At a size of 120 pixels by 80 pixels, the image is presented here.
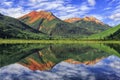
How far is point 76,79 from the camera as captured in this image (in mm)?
33750

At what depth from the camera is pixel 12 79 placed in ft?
111

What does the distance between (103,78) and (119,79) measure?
2.13 meters

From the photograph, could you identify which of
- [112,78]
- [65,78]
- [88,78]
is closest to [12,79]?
[65,78]

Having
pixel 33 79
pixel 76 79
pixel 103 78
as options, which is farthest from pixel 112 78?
pixel 33 79

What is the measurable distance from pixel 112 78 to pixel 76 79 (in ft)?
14.9

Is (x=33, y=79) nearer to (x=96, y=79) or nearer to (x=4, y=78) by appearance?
(x=4, y=78)

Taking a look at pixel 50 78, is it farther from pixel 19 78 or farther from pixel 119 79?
pixel 119 79

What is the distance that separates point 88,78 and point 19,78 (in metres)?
8.56

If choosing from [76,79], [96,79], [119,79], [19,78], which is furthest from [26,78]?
[119,79]

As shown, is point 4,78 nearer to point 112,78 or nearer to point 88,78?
point 88,78

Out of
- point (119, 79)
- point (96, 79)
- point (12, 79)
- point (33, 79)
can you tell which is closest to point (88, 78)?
point (96, 79)

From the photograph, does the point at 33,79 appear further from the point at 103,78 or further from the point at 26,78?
the point at 103,78

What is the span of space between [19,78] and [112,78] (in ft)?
37.7

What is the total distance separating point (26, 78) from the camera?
35062 mm
